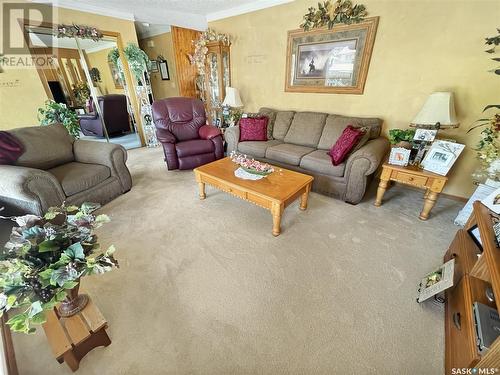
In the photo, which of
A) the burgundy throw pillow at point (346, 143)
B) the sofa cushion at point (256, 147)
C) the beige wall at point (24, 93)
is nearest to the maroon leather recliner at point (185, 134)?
the sofa cushion at point (256, 147)

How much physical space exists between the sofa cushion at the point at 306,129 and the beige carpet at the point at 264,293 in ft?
3.72

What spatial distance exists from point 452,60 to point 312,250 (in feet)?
8.03

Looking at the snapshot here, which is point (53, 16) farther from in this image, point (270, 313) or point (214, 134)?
point (270, 313)

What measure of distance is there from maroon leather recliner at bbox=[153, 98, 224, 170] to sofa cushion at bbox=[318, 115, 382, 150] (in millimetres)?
1551

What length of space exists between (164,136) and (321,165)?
7.35 feet

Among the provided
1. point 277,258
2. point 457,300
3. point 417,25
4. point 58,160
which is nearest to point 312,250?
point 277,258

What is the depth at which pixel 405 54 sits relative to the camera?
2.41 metres

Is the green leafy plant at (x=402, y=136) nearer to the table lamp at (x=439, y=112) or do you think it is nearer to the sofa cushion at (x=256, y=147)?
the table lamp at (x=439, y=112)

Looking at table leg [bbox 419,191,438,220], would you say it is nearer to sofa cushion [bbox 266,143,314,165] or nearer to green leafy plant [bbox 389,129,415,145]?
green leafy plant [bbox 389,129,415,145]

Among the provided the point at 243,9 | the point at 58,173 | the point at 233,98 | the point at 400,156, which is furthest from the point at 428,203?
the point at 243,9

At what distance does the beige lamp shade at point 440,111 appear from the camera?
79.8 inches

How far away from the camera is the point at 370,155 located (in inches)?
86.4

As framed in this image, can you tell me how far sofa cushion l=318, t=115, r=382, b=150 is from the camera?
2.68 metres

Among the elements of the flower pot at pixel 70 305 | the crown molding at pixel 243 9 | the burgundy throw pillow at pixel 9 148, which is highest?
the crown molding at pixel 243 9
